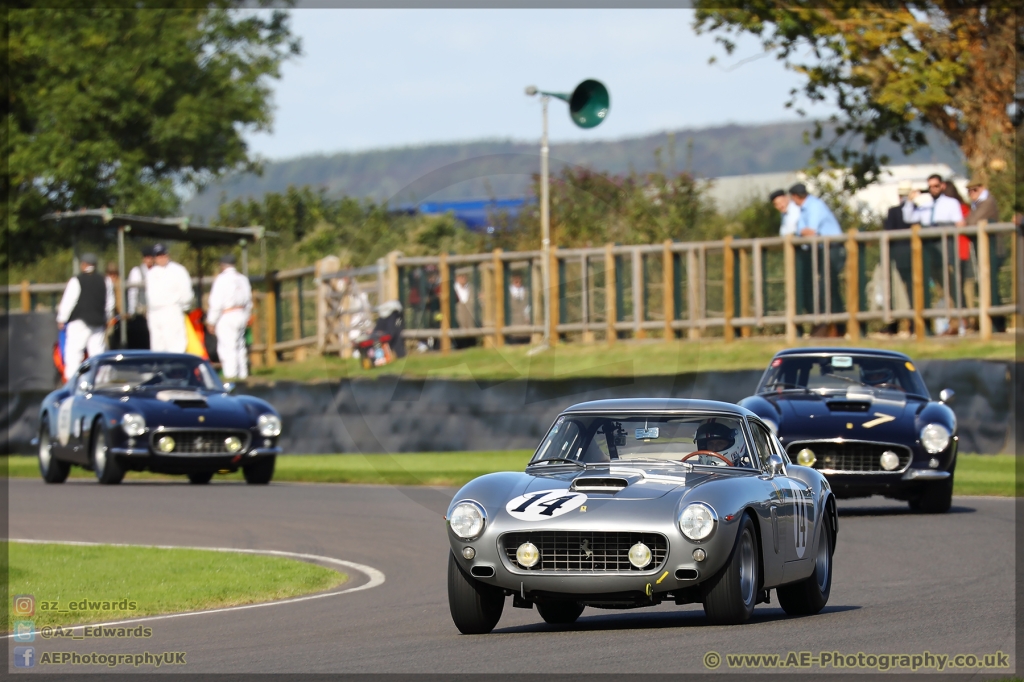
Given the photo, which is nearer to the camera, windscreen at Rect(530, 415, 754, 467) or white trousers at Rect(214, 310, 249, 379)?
windscreen at Rect(530, 415, 754, 467)

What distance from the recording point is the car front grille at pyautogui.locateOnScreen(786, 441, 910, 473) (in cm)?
1318

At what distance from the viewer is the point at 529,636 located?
7.76m

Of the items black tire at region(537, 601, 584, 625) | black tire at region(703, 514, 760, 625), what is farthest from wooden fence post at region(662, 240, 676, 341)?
black tire at region(703, 514, 760, 625)

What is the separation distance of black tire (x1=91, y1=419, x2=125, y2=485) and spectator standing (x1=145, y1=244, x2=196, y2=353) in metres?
4.76

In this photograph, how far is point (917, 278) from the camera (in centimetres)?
2212

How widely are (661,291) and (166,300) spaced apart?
940 cm

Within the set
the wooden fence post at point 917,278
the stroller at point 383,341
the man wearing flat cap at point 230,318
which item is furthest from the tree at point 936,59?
the stroller at point 383,341

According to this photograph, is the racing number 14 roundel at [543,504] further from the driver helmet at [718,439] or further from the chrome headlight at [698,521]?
the driver helmet at [718,439]

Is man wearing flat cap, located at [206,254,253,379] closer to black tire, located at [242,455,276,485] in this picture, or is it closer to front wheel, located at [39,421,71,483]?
front wheel, located at [39,421,71,483]

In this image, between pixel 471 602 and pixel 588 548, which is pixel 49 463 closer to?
pixel 471 602

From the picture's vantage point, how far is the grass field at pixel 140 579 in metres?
9.64

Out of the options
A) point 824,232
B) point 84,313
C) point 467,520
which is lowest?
point 467,520

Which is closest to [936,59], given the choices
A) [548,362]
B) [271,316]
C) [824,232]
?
[824,232]

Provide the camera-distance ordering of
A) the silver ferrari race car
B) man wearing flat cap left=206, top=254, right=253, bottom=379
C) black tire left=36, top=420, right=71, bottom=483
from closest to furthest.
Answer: the silver ferrari race car → black tire left=36, top=420, right=71, bottom=483 → man wearing flat cap left=206, top=254, right=253, bottom=379
